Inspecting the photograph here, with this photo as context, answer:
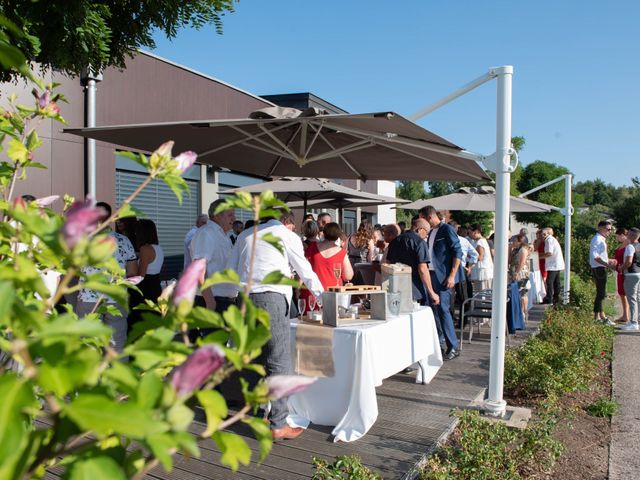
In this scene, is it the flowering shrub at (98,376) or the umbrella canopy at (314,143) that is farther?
the umbrella canopy at (314,143)

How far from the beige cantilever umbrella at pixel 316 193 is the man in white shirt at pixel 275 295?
13.4 feet

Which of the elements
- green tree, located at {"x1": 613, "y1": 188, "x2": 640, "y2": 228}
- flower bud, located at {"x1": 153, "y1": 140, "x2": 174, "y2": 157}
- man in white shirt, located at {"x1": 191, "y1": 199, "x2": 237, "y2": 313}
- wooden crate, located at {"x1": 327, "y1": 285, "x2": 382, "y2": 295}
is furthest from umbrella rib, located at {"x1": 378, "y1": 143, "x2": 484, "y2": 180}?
green tree, located at {"x1": 613, "y1": 188, "x2": 640, "y2": 228}

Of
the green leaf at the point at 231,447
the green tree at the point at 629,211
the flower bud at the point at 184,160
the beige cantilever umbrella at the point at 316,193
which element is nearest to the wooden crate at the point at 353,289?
the flower bud at the point at 184,160

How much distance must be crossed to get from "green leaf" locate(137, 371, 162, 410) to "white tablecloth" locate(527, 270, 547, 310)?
11.5m

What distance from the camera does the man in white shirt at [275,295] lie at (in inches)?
166

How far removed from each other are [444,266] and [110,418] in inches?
271

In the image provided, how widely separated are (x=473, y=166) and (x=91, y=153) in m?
6.73

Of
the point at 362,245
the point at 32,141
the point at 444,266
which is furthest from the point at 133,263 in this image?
the point at 362,245

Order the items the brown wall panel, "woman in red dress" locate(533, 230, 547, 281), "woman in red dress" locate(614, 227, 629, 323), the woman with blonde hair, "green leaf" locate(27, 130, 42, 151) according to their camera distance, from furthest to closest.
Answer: "woman in red dress" locate(533, 230, 547, 281)
the woman with blonde hair
"woman in red dress" locate(614, 227, 629, 323)
the brown wall panel
"green leaf" locate(27, 130, 42, 151)

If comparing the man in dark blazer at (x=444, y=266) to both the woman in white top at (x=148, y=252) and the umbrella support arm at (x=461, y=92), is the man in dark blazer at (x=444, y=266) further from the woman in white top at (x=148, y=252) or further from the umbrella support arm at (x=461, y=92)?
the woman in white top at (x=148, y=252)

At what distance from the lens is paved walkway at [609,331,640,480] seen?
13.5ft

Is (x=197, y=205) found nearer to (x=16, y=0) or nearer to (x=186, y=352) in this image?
(x=16, y=0)

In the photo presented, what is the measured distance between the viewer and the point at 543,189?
→ 4600cm

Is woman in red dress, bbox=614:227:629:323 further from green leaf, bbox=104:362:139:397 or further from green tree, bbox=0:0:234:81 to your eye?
green leaf, bbox=104:362:139:397
